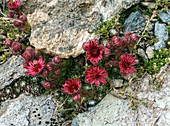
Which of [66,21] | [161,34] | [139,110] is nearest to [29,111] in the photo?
[66,21]

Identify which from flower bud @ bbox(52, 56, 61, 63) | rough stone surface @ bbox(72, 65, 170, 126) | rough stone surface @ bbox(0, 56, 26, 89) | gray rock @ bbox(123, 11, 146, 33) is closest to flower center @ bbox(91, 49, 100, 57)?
flower bud @ bbox(52, 56, 61, 63)

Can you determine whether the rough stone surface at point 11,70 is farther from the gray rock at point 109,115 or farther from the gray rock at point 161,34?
the gray rock at point 161,34

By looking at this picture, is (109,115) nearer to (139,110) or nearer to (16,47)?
(139,110)

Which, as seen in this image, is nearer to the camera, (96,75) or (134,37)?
(96,75)

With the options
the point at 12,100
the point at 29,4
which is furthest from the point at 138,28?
the point at 12,100

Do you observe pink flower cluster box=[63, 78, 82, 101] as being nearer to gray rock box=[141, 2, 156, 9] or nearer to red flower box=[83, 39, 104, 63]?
red flower box=[83, 39, 104, 63]
